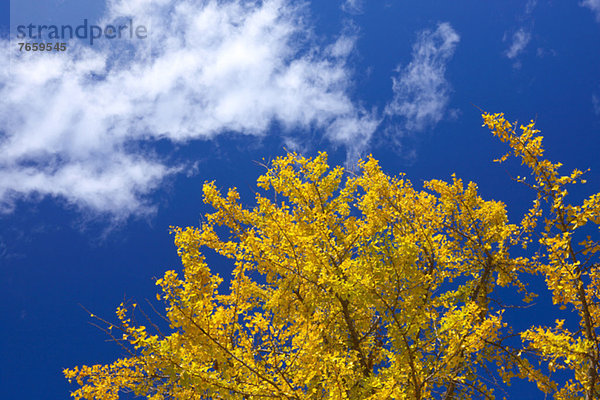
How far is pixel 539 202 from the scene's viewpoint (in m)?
7.03

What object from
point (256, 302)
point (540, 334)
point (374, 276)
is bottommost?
point (540, 334)

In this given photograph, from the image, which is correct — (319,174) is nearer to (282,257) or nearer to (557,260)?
(282,257)

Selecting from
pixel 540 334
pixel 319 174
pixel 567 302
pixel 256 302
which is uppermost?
pixel 319 174

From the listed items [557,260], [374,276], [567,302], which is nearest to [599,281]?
[567,302]

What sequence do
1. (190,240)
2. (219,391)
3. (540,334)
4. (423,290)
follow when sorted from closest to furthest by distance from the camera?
(219,391), (540,334), (423,290), (190,240)

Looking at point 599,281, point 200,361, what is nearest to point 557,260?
point 599,281

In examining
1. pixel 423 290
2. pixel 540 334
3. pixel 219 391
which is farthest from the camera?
pixel 423 290

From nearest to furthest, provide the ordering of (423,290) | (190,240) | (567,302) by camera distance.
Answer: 1. (567,302)
2. (423,290)
3. (190,240)

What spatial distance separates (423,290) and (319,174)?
3.13m

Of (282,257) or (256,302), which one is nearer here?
(282,257)

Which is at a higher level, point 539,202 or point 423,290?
point 539,202

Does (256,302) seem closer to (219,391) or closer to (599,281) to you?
(219,391)

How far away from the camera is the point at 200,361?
668 cm

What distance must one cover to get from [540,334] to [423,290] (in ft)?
7.07
